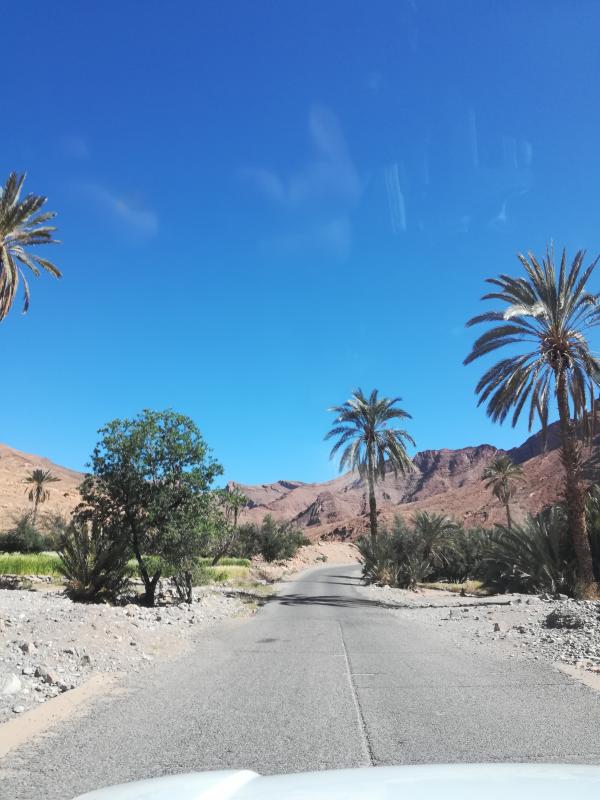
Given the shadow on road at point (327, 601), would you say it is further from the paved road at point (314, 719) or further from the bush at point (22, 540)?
the bush at point (22, 540)

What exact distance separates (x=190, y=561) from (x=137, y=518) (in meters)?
1.95

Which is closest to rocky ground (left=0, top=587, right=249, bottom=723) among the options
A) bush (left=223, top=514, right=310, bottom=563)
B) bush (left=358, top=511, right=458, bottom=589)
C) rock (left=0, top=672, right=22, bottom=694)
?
rock (left=0, top=672, right=22, bottom=694)

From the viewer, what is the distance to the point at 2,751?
426cm

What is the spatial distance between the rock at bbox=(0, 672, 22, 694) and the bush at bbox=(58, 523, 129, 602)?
9.01 meters

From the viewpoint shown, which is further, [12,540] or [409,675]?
[12,540]

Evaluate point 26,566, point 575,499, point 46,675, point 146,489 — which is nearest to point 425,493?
point 26,566

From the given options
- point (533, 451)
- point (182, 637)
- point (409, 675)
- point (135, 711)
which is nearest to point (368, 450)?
point (182, 637)

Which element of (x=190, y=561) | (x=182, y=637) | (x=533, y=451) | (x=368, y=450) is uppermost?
(x=533, y=451)

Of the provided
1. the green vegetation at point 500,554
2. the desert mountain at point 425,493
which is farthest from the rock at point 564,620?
the desert mountain at point 425,493

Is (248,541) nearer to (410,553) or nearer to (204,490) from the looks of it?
(410,553)

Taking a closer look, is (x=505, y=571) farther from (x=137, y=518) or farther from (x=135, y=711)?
(x=135, y=711)

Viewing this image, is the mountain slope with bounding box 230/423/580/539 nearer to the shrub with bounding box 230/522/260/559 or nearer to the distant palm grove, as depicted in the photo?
the shrub with bounding box 230/522/260/559

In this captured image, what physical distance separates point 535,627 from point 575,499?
24.0ft

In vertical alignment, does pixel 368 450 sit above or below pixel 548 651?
above
